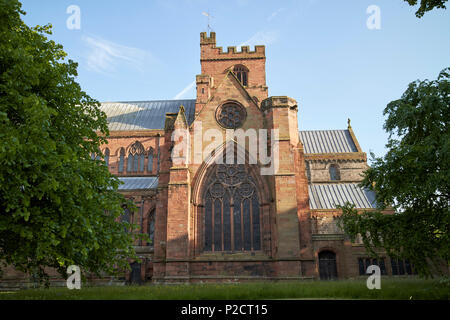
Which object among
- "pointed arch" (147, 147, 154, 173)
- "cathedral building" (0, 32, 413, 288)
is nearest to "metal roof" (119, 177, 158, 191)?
"cathedral building" (0, 32, 413, 288)

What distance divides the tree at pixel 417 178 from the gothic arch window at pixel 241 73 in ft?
74.4

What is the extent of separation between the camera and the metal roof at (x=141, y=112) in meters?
36.2

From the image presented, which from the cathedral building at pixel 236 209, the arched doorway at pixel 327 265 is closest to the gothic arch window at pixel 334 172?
the cathedral building at pixel 236 209

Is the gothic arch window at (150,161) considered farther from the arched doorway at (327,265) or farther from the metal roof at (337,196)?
the arched doorway at (327,265)

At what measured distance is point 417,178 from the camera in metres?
12.9

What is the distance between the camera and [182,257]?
22.0 meters

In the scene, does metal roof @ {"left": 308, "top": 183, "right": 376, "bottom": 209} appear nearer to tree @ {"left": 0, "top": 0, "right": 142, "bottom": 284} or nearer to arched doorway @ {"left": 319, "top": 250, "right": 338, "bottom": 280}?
arched doorway @ {"left": 319, "top": 250, "right": 338, "bottom": 280}

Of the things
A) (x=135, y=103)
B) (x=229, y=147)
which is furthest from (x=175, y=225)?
(x=135, y=103)

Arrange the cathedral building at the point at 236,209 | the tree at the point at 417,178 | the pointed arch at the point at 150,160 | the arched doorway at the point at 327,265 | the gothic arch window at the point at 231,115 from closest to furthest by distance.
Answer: the tree at the point at 417,178, the cathedral building at the point at 236,209, the gothic arch window at the point at 231,115, the arched doorway at the point at 327,265, the pointed arch at the point at 150,160

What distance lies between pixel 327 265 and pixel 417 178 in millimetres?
14680

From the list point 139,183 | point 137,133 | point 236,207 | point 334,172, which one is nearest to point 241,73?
point 137,133

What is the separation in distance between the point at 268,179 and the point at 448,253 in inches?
494

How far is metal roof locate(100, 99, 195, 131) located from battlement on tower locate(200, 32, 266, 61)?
4858mm

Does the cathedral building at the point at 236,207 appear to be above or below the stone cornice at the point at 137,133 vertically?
below
